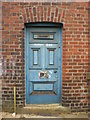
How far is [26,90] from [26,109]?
1.74ft

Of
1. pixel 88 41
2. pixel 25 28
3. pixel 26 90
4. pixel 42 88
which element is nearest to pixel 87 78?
pixel 88 41

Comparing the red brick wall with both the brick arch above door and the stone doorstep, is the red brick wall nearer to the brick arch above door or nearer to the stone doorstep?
the brick arch above door

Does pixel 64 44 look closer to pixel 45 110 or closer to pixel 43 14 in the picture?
pixel 43 14

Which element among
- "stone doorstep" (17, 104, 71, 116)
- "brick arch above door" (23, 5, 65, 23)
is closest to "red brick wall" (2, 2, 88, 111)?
"brick arch above door" (23, 5, 65, 23)

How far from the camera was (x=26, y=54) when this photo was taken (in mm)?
4406

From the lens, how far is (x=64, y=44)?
4.29m

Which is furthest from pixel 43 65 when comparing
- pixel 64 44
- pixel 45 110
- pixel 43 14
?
pixel 43 14

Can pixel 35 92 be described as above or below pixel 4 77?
below

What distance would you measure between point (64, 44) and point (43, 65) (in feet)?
2.82

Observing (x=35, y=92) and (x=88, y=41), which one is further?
(x=35, y=92)

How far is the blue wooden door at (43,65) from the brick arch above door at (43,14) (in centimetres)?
31

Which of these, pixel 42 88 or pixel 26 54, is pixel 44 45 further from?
pixel 42 88

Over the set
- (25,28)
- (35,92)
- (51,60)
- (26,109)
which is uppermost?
(25,28)

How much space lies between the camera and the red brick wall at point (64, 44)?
418cm
